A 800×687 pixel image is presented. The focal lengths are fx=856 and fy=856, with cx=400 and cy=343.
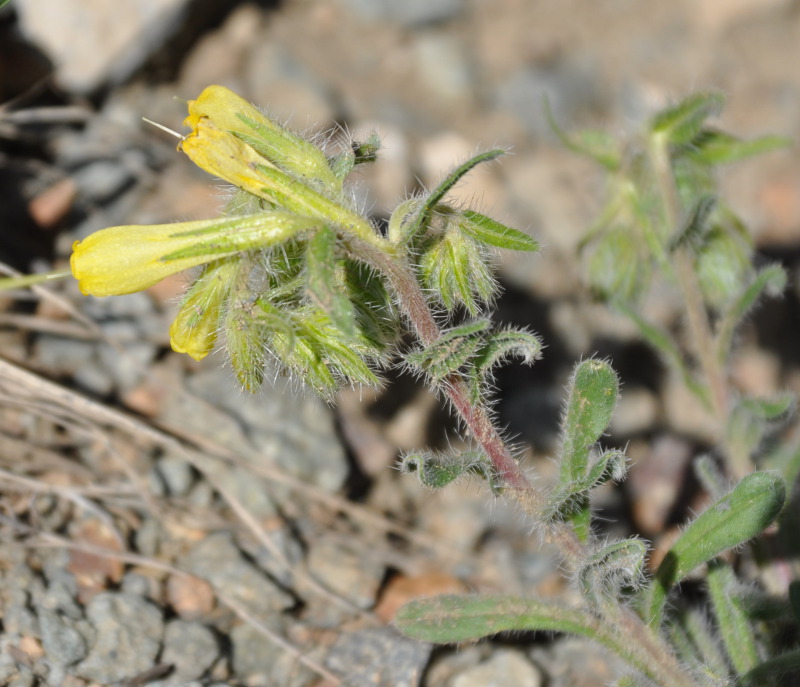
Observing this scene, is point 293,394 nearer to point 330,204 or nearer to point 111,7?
point 330,204

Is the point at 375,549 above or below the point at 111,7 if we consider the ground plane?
below

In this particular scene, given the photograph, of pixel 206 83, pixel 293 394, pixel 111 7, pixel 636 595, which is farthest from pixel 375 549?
pixel 111 7

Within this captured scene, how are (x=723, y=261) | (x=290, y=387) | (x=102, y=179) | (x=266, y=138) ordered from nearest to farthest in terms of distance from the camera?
(x=266, y=138)
(x=723, y=261)
(x=290, y=387)
(x=102, y=179)

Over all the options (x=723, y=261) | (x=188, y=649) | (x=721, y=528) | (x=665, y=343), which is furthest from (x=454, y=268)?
(x=723, y=261)

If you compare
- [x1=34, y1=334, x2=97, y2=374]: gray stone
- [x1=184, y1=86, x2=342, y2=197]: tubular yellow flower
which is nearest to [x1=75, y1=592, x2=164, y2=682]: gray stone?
[x1=34, y1=334, x2=97, y2=374]: gray stone

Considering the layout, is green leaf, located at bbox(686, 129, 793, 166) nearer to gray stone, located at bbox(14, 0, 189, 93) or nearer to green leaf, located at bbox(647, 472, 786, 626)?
green leaf, located at bbox(647, 472, 786, 626)

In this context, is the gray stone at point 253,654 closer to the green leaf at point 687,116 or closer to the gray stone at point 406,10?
the green leaf at point 687,116

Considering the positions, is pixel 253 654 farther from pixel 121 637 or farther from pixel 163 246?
pixel 163 246
